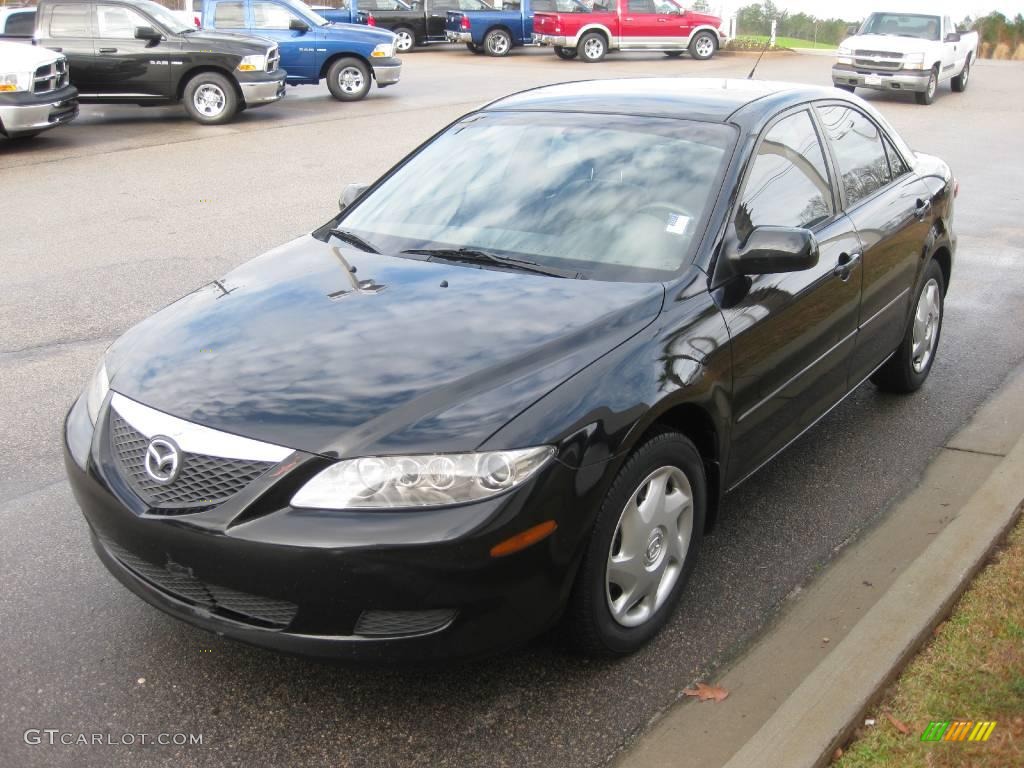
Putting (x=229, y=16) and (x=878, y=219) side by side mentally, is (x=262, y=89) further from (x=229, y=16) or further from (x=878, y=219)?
→ (x=878, y=219)

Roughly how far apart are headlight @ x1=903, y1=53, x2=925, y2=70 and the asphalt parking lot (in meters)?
10.7

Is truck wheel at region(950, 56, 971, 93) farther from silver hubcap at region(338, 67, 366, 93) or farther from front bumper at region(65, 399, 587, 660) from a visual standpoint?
front bumper at region(65, 399, 587, 660)

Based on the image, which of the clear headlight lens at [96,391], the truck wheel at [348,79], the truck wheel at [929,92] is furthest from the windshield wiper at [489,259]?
the truck wheel at [929,92]

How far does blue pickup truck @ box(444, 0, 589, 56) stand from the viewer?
97.0 ft

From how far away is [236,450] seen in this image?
3.07 meters

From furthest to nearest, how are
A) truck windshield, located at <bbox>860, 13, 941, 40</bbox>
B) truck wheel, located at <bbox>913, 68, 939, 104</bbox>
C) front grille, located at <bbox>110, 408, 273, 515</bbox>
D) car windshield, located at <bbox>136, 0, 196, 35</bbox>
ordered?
truck windshield, located at <bbox>860, 13, 941, 40</bbox>, truck wheel, located at <bbox>913, 68, 939, 104</bbox>, car windshield, located at <bbox>136, 0, 196, 35</bbox>, front grille, located at <bbox>110, 408, 273, 515</bbox>

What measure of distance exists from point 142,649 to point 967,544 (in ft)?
9.79

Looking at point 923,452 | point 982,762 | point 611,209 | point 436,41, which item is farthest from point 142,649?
point 436,41

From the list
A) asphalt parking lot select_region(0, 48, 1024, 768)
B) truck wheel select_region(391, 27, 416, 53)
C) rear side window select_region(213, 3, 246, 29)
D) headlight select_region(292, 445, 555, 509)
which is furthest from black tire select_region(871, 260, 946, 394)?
truck wheel select_region(391, 27, 416, 53)

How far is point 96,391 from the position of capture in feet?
12.0

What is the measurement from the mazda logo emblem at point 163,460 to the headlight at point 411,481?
0.41m

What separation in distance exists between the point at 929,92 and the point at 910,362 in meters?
17.4

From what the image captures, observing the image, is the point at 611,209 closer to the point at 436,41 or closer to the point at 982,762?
the point at 982,762

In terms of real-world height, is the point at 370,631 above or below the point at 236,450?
below
